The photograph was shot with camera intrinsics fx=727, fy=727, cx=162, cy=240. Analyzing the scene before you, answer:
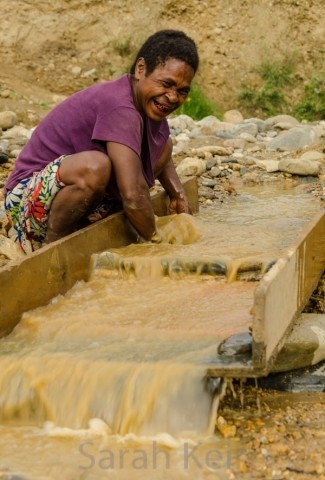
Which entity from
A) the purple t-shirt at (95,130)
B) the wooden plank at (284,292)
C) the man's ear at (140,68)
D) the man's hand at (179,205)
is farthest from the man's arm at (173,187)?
the wooden plank at (284,292)

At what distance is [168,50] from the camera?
369cm

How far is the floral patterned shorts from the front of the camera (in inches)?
144

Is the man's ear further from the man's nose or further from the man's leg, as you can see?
the man's leg

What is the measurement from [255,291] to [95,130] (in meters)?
1.57

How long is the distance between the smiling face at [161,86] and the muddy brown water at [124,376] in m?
0.80

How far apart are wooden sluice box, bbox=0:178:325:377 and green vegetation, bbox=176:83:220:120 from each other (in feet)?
23.1

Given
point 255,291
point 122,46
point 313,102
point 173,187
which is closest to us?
point 255,291

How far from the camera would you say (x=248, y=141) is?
8.20 meters

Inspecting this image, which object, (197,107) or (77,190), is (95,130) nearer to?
(77,190)

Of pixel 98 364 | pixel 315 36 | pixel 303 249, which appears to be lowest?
pixel 98 364

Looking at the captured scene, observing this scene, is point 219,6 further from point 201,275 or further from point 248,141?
point 201,275

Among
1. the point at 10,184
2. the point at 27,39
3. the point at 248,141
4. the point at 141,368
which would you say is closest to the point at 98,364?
the point at 141,368

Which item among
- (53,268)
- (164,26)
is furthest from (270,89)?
(53,268)

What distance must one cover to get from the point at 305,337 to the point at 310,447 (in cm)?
60
